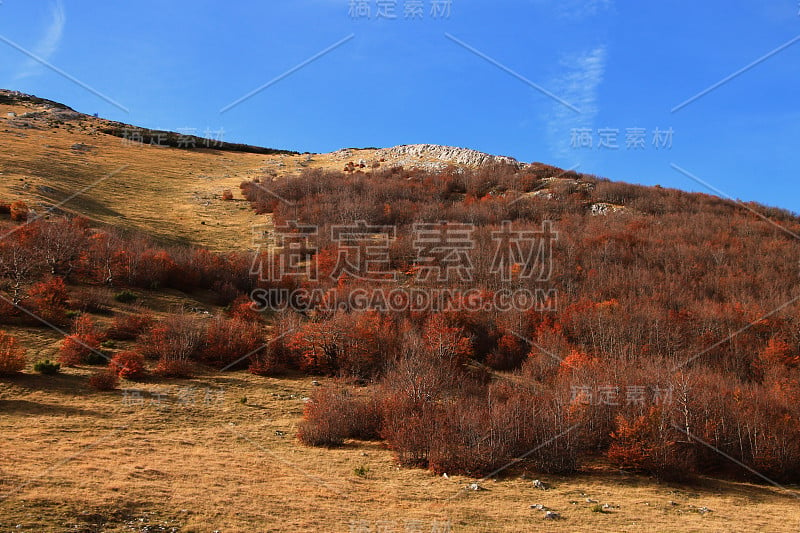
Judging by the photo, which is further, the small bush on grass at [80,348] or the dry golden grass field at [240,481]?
the small bush on grass at [80,348]

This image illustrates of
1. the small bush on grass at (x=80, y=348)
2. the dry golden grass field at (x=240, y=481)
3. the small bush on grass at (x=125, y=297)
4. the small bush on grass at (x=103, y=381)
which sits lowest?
the dry golden grass field at (x=240, y=481)

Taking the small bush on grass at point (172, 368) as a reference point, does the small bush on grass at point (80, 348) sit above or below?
above

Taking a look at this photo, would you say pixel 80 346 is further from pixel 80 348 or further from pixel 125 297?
pixel 125 297

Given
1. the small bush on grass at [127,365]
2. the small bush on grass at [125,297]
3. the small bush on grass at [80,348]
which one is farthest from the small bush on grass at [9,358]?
the small bush on grass at [125,297]

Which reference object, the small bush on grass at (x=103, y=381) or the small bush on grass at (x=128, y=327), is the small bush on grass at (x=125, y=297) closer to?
the small bush on grass at (x=128, y=327)

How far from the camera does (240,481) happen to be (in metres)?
11.9

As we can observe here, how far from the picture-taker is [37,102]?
84875 mm

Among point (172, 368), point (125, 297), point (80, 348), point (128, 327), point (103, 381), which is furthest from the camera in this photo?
point (125, 297)

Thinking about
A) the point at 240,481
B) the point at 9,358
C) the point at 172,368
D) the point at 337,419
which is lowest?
the point at 240,481

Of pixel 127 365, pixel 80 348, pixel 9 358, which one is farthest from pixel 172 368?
pixel 9 358

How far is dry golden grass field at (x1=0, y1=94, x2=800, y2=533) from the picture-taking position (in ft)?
31.6

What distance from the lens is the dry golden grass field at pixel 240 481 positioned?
9.63 metres

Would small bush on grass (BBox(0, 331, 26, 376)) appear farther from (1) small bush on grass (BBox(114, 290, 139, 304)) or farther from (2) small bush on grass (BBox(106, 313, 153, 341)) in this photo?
(1) small bush on grass (BBox(114, 290, 139, 304))

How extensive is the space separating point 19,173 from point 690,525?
49.7m
